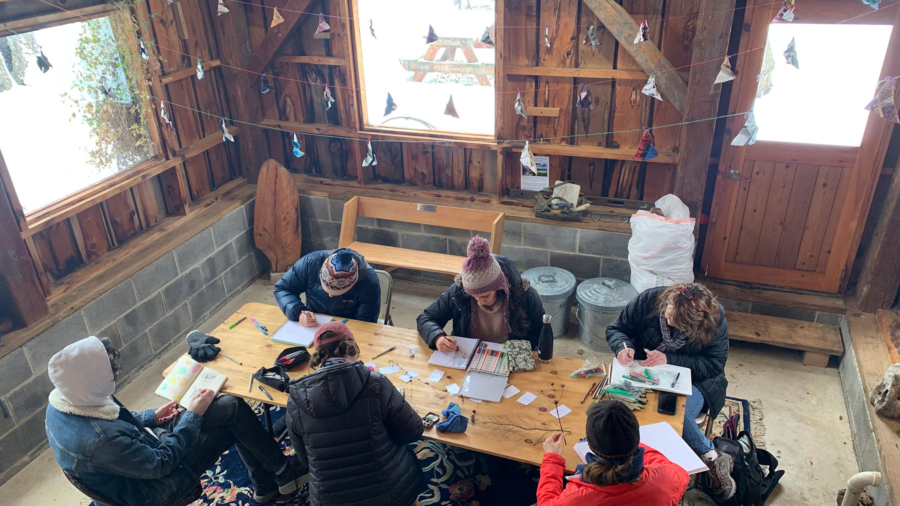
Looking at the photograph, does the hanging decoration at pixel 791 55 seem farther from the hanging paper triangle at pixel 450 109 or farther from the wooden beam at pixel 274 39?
the wooden beam at pixel 274 39

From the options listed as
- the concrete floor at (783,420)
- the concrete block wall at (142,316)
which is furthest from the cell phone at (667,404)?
the concrete block wall at (142,316)

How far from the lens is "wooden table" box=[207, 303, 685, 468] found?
2.74 metres

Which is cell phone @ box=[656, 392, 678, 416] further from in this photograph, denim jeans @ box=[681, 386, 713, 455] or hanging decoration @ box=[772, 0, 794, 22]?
hanging decoration @ box=[772, 0, 794, 22]

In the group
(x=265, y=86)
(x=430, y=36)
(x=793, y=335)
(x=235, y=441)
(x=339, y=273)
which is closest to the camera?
(x=235, y=441)

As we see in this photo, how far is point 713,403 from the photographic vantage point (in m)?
3.23

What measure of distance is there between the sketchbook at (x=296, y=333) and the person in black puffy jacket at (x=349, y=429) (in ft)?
2.21

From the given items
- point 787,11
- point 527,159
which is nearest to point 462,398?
point 527,159

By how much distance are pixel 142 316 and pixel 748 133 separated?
441 cm

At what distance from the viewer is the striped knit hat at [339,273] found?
3.44 m

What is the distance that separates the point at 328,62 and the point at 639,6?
2.53 m

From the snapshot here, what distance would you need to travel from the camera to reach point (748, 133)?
4.18 m

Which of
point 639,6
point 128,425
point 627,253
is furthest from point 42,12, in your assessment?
point 627,253

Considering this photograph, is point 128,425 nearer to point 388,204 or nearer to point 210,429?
point 210,429

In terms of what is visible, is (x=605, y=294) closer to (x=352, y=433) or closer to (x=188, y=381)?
(x=352, y=433)
